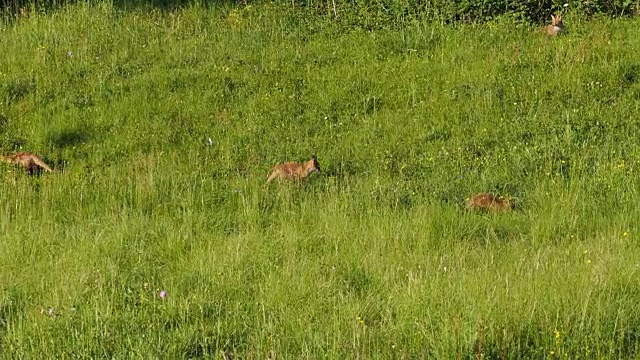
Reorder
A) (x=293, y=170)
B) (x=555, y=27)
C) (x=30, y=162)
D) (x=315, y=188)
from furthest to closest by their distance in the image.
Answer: (x=555, y=27) < (x=30, y=162) < (x=293, y=170) < (x=315, y=188)

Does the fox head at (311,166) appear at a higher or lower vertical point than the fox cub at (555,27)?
lower

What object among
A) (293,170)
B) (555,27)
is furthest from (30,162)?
(555,27)

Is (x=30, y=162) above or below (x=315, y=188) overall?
above

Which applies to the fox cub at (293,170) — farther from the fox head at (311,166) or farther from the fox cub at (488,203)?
the fox cub at (488,203)

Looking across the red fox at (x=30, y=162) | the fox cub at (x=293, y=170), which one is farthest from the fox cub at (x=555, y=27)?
the red fox at (x=30, y=162)

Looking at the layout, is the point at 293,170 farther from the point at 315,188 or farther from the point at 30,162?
the point at 30,162

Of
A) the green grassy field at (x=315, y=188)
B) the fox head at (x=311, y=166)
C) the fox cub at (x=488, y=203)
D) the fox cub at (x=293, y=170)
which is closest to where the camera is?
the green grassy field at (x=315, y=188)

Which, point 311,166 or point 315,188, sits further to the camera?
point 311,166

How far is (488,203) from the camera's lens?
281 inches

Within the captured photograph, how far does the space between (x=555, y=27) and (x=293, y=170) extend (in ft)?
15.4

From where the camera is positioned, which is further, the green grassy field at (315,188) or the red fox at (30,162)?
the red fox at (30,162)

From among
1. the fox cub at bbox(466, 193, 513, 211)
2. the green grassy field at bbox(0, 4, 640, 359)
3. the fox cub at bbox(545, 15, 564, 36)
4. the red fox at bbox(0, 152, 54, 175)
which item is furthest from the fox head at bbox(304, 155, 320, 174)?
the fox cub at bbox(545, 15, 564, 36)

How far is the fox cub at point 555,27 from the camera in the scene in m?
11.1

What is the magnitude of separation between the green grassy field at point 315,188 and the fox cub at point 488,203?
0.48 feet
